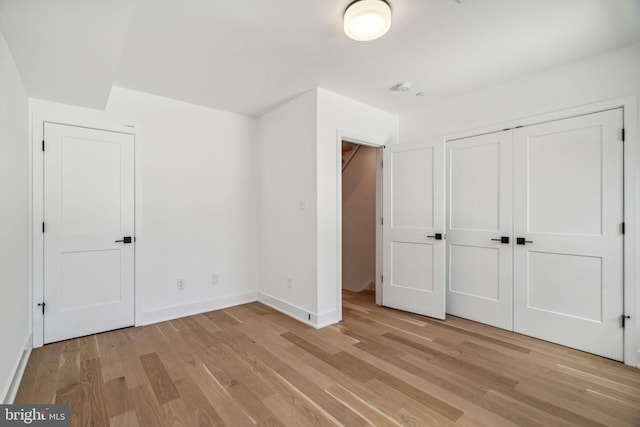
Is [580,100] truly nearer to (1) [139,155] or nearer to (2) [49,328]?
(1) [139,155]

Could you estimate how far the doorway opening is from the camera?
16.0 feet

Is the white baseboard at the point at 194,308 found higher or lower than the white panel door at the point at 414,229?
lower

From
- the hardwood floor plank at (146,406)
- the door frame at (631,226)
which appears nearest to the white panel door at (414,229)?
the door frame at (631,226)

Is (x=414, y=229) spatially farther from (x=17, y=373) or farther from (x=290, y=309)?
(x=17, y=373)

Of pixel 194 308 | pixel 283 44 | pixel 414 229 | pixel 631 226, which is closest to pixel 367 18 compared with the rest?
Answer: pixel 283 44

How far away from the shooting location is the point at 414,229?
3.53 metres

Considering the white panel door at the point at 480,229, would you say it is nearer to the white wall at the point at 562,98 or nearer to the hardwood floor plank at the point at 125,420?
the white wall at the point at 562,98

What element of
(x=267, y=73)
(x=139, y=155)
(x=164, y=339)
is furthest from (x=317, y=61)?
(x=164, y=339)

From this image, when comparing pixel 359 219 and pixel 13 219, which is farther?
pixel 359 219

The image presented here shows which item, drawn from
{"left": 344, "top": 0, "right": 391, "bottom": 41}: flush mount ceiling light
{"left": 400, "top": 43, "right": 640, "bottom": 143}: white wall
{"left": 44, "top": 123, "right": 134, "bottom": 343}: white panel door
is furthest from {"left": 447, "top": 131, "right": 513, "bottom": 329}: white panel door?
{"left": 44, "top": 123, "right": 134, "bottom": 343}: white panel door

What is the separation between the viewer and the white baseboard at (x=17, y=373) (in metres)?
1.79

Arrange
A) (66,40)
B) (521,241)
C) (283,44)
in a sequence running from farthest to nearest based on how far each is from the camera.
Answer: (521,241), (283,44), (66,40)

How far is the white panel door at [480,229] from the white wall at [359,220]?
5.07ft

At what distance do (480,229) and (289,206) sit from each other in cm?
217
